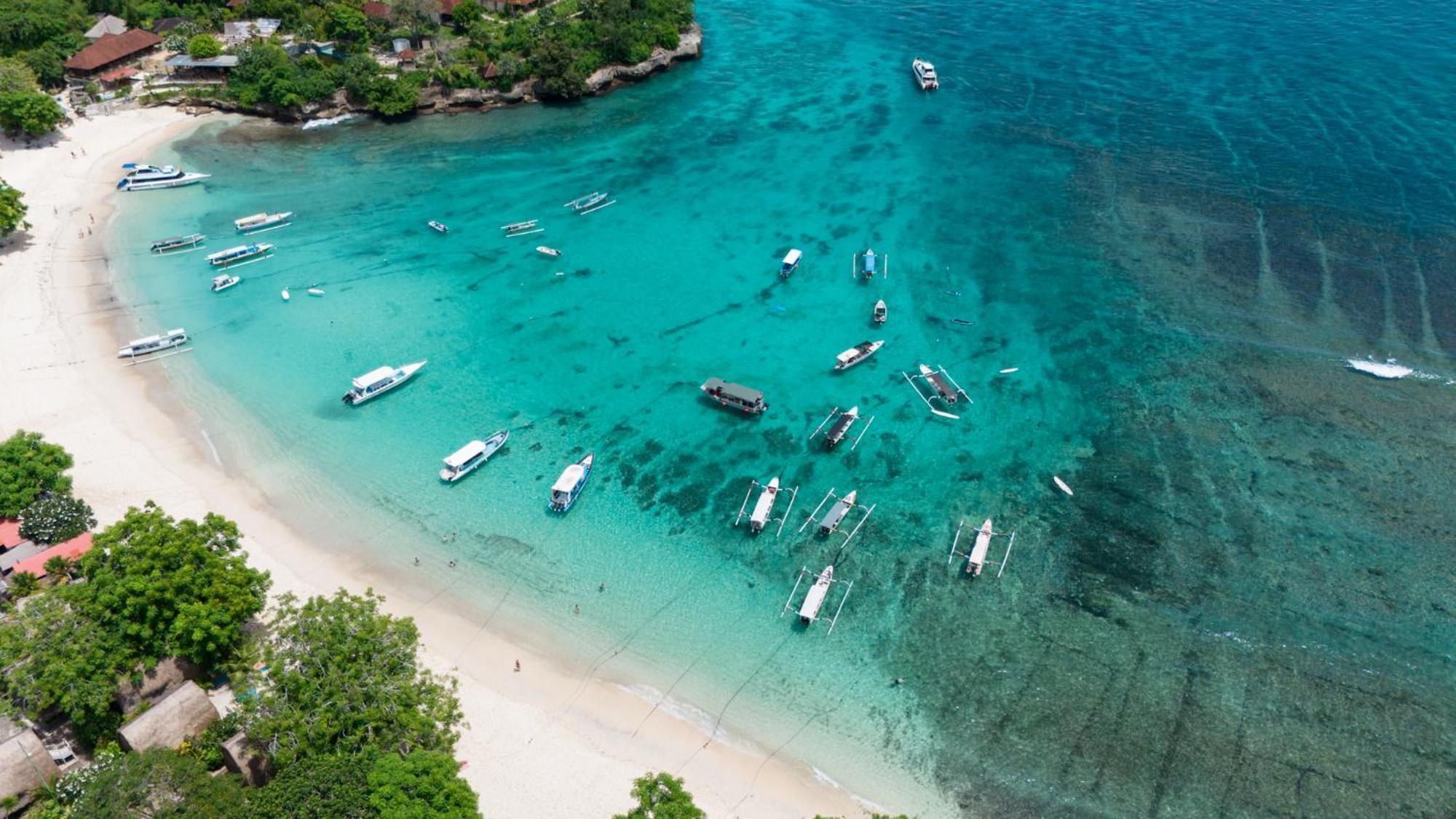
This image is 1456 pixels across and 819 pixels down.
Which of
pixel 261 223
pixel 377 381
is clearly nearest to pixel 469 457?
pixel 377 381

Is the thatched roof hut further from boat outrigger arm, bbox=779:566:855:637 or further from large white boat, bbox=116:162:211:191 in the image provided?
large white boat, bbox=116:162:211:191

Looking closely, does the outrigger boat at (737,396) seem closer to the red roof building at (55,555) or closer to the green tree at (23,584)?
the red roof building at (55,555)

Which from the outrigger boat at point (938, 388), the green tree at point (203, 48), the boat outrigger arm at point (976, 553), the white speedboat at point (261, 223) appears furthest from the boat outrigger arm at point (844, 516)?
the green tree at point (203, 48)

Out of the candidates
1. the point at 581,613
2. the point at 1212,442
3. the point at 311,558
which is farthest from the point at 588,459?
the point at 1212,442

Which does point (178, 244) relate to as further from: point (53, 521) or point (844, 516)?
point (844, 516)

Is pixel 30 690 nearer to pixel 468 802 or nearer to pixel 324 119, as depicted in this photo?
pixel 468 802

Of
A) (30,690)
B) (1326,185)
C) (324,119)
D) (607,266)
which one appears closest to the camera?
(30,690)
